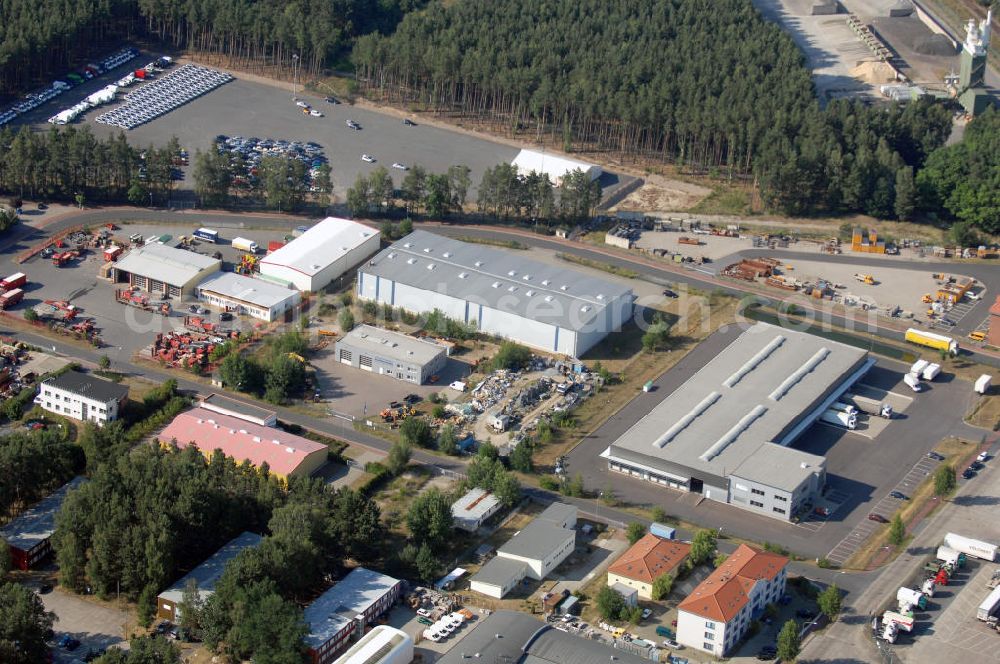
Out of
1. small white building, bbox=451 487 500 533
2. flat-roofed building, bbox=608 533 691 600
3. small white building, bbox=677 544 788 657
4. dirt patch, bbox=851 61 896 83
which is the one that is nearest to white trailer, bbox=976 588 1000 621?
small white building, bbox=677 544 788 657

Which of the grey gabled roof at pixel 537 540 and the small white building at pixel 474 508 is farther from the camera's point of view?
the small white building at pixel 474 508

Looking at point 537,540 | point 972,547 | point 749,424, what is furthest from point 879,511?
point 537,540

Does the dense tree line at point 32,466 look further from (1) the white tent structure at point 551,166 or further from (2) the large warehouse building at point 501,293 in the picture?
(1) the white tent structure at point 551,166

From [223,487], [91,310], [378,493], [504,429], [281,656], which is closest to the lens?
[281,656]

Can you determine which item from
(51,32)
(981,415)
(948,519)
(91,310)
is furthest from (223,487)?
(51,32)

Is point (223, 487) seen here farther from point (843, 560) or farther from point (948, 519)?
point (948, 519)

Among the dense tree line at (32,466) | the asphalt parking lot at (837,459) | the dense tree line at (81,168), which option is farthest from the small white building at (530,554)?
the dense tree line at (81,168)
